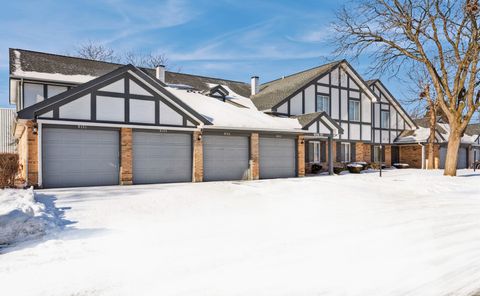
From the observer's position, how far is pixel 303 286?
13.7 feet

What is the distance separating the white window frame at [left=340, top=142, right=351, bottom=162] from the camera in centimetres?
2561

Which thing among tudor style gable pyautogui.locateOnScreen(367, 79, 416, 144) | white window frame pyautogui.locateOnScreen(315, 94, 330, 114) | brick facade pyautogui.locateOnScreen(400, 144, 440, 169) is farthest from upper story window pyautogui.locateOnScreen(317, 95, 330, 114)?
brick facade pyautogui.locateOnScreen(400, 144, 440, 169)

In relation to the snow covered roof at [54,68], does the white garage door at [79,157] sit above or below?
below

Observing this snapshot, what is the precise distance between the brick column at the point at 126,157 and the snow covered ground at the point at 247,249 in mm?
4103

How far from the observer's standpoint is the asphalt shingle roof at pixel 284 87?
2322 centimetres

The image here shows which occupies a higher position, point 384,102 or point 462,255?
point 384,102

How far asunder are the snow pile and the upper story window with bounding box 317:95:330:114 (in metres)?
20.4

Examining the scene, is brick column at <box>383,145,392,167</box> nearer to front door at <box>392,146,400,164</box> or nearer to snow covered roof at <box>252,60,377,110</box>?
front door at <box>392,146,400,164</box>

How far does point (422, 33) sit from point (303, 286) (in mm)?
19790

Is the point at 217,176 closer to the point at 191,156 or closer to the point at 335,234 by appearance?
the point at 191,156

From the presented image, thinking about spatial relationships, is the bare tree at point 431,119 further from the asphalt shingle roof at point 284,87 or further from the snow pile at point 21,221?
the snow pile at point 21,221

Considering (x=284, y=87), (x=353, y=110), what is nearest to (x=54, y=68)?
(x=284, y=87)

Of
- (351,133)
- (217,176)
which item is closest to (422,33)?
(351,133)

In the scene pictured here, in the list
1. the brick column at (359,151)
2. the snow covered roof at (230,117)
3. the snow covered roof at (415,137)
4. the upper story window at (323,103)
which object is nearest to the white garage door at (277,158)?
the snow covered roof at (230,117)
